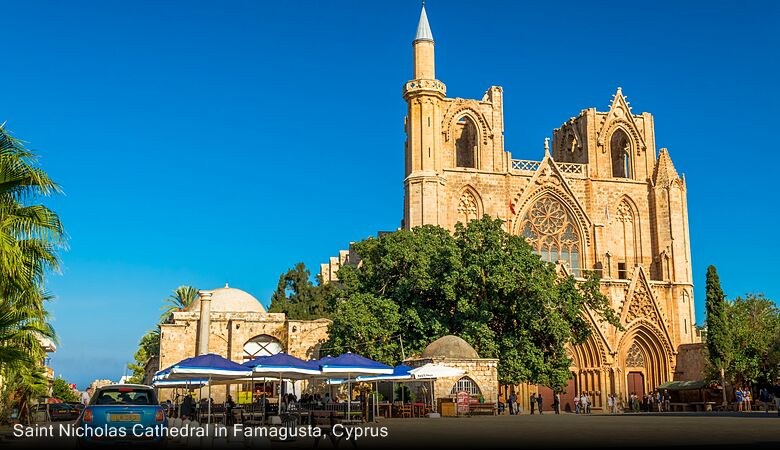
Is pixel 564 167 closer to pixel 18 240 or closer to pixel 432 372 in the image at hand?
pixel 432 372

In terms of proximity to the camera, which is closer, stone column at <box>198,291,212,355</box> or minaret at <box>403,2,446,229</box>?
stone column at <box>198,291,212,355</box>

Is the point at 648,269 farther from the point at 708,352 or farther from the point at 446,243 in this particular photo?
the point at 446,243

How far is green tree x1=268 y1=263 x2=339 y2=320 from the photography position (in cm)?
5941

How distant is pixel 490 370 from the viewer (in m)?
32.6

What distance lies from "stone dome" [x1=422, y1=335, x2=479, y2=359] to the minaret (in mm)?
16845

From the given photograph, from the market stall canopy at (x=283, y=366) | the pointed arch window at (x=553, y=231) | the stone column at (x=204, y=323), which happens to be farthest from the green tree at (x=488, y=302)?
the pointed arch window at (x=553, y=231)

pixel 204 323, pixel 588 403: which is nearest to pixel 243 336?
pixel 204 323

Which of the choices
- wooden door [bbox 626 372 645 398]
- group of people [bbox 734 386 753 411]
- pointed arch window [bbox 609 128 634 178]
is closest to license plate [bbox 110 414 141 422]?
group of people [bbox 734 386 753 411]

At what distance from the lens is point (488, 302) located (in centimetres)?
3750

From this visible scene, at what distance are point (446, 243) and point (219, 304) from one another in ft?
67.6

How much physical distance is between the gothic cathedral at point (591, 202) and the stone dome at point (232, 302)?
12.5m

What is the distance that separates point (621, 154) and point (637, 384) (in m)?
16.9

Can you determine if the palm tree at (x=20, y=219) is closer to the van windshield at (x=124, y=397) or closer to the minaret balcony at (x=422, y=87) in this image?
the van windshield at (x=124, y=397)

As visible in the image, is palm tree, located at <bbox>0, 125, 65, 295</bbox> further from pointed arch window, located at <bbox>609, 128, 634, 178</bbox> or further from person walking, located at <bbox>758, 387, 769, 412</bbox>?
pointed arch window, located at <bbox>609, 128, 634, 178</bbox>
